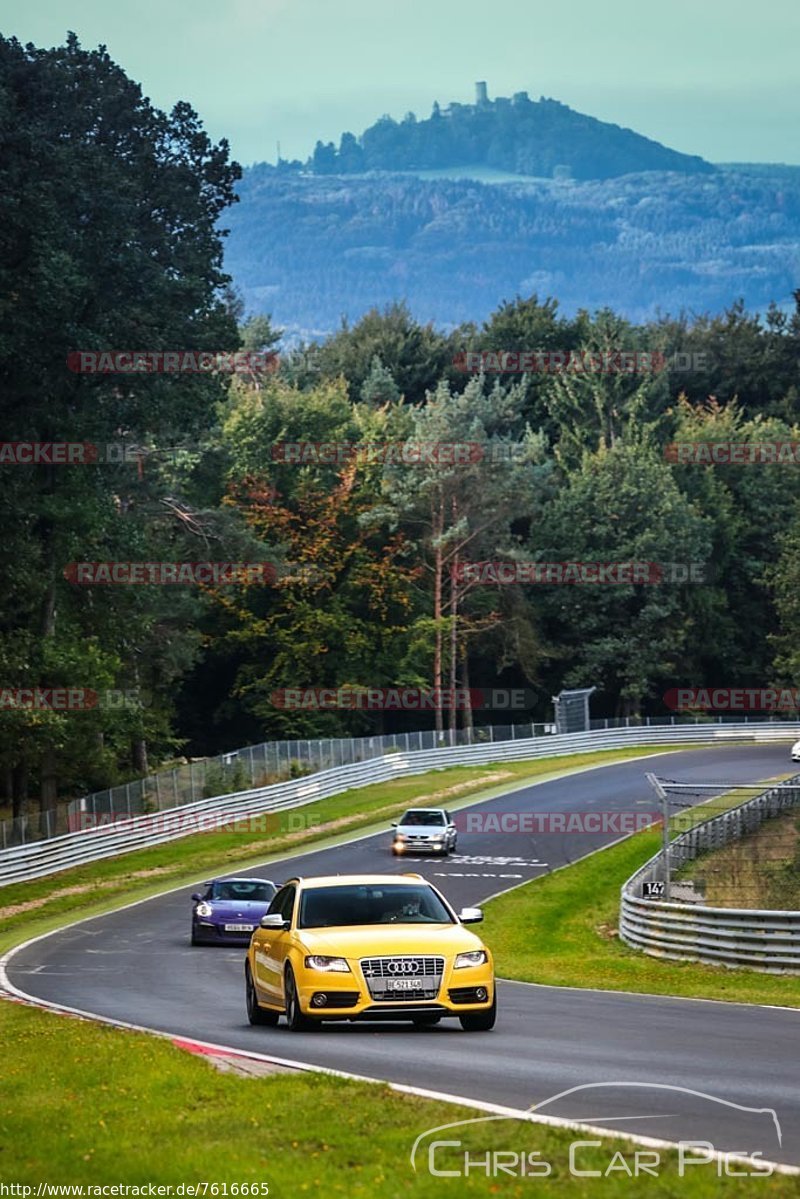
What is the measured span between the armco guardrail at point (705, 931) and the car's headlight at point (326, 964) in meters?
12.2

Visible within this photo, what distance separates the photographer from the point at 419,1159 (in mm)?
9664

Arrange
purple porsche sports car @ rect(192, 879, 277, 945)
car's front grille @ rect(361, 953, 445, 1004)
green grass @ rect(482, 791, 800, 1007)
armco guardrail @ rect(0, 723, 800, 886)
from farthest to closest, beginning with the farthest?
armco guardrail @ rect(0, 723, 800, 886) < purple porsche sports car @ rect(192, 879, 277, 945) < green grass @ rect(482, 791, 800, 1007) < car's front grille @ rect(361, 953, 445, 1004)

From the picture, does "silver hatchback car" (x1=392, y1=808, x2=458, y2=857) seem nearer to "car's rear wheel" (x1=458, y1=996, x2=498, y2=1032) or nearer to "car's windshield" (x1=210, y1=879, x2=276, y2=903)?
"car's windshield" (x1=210, y1=879, x2=276, y2=903)

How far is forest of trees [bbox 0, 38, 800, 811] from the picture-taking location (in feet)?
162

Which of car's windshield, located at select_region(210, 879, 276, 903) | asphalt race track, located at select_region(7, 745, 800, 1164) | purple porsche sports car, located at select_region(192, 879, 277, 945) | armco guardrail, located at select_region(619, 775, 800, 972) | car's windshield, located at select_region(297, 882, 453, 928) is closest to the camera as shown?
asphalt race track, located at select_region(7, 745, 800, 1164)

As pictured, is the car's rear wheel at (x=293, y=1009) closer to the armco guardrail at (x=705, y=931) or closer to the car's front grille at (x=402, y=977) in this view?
the car's front grille at (x=402, y=977)

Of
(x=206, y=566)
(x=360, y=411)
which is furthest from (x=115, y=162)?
(x=360, y=411)

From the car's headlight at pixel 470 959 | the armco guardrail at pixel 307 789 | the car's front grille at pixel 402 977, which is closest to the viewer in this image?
the car's front grille at pixel 402 977

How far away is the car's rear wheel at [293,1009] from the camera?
666 inches

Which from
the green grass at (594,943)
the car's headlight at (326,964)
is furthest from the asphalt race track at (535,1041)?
the green grass at (594,943)

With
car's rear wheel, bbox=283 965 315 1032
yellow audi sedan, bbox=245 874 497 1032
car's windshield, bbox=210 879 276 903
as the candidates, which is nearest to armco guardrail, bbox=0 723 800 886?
car's windshield, bbox=210 879 276 903

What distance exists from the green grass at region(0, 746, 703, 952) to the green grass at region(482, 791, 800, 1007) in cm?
932

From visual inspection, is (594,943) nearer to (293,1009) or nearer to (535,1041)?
(293,1009)

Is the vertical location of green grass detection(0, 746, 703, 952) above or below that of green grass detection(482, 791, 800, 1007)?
below
